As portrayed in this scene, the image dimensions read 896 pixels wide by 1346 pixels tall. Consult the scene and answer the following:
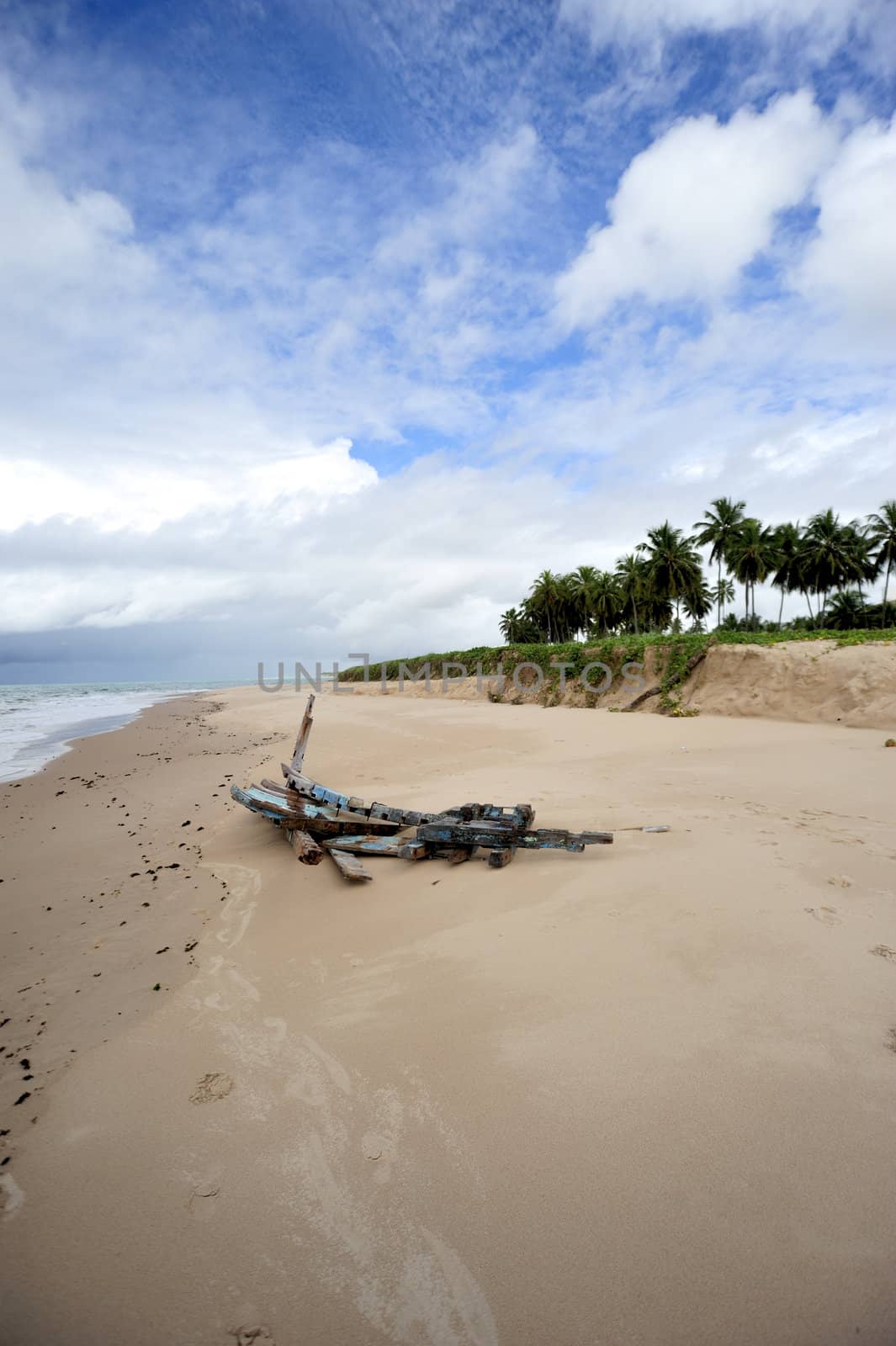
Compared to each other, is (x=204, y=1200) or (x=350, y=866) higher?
(x=350, y=866)

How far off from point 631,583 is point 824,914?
54.5m

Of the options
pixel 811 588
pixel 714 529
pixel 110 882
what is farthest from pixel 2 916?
pixel 811 588

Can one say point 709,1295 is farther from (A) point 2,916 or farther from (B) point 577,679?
(B) point 577,679

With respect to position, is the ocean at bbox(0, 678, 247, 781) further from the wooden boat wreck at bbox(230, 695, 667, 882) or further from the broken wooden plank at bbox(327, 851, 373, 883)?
the broken wooden plank at bbox(327, 851, 373, 883)

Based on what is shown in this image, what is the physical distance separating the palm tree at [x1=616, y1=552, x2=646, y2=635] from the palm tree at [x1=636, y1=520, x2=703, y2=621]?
304 cm

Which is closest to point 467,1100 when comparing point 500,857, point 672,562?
point 500,857

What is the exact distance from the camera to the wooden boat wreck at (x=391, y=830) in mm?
5680

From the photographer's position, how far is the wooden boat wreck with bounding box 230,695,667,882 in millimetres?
5680

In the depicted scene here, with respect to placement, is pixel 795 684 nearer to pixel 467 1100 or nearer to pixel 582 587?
pixel 467 1100

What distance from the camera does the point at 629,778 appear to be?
944 cm

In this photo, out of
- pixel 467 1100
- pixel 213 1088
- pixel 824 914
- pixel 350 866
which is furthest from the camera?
pixel 350 866

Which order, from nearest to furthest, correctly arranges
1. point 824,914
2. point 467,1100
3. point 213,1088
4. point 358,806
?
point 467,1100
point 213,1088
point 824,914
point 358,806

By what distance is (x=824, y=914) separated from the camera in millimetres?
4199

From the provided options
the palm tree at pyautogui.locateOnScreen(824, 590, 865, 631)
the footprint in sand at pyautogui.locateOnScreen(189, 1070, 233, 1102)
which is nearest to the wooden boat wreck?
the footprint in sand at pyautogui.locateOnScreen(189, 1070, 233, 1102)
